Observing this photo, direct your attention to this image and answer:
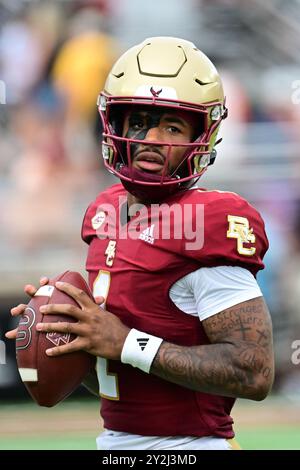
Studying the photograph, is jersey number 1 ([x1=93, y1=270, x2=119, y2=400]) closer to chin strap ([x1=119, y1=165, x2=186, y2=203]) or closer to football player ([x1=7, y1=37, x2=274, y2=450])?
football player ([x1=7, y1=37, x2=274, y2=450])

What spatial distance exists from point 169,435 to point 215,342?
10.8 inches

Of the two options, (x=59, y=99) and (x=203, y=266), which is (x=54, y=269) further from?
(x=203, y=266)

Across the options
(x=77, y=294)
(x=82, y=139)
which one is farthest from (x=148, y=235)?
(x=82, y=139)

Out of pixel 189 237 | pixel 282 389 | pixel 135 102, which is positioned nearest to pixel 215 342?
pixel 189 237

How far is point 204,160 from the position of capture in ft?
7.60

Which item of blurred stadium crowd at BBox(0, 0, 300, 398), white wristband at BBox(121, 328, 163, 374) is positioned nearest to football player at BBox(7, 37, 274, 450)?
white wristband at BBox(121, 328, 163, 374)

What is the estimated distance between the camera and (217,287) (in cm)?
211

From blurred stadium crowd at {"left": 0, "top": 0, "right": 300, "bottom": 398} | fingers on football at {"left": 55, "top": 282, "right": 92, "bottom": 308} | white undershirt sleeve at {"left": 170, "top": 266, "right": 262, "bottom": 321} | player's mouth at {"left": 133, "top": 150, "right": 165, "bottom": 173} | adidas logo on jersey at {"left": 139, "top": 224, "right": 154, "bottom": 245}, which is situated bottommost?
blurred stadium crowd at {"left": 0, "top": 0, "right": 300, "bottom": 398}

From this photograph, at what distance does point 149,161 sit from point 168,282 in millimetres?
303

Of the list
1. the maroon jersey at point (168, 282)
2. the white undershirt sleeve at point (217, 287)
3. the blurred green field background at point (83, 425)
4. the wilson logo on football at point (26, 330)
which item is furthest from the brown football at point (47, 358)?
the blurred green field background at point (83, 425)

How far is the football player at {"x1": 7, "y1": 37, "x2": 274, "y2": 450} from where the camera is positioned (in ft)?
6.91

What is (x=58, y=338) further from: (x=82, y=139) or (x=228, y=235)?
(x=82, y=139)

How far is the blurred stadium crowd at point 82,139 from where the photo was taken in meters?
5.62

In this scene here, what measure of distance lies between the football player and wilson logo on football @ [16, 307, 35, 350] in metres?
0.05
